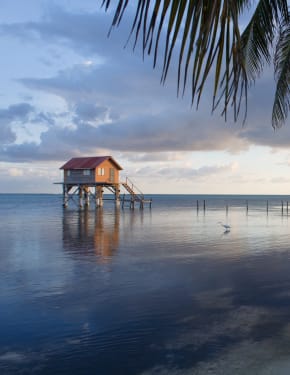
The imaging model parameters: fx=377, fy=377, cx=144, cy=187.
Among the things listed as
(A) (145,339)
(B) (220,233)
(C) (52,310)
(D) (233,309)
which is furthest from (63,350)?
(B) (220,233)

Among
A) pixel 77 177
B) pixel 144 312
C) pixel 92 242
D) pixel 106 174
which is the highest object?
pixel 106 174

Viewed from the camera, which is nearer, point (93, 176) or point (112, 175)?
point (93, 176)

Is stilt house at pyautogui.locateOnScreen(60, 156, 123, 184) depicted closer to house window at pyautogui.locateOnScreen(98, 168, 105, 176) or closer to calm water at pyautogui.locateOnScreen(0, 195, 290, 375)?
house window at pyautogui.locateOnScreen(98, 168, 105, 176)

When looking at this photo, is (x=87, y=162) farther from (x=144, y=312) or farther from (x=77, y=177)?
(x=144, y=312)

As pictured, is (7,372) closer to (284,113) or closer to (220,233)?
(284,113)

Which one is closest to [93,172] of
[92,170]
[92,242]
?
[92,170]

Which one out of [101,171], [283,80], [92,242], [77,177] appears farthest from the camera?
[77,177]

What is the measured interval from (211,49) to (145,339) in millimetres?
8422

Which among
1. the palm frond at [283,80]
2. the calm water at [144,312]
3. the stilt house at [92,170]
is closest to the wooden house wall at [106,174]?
the stilt house at [92,170]

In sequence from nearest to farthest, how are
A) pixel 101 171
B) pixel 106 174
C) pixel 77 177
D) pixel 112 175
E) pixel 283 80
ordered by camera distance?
1. pixel 283 80
2. pixel 101 171
3. pixel 106 174
4. pixel 77 177
5. pixel 112 175

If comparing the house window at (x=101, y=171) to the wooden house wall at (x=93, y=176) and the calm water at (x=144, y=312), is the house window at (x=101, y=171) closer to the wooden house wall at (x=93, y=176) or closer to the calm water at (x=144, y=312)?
the wooden house wall at (x=93, y=176)

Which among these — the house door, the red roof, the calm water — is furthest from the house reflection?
the house door

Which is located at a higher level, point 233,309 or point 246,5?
point 246,5

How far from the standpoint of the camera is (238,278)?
594 inches
